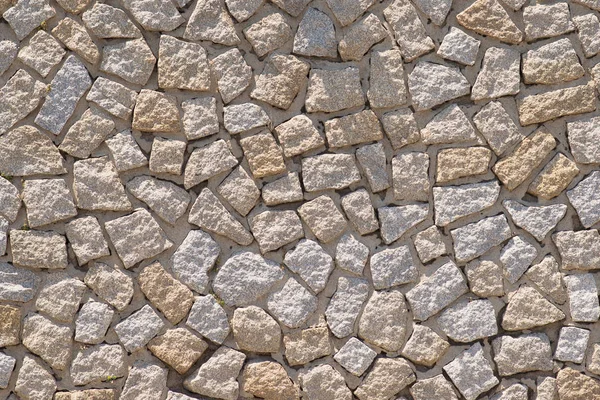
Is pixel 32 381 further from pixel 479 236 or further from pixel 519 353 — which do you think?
pixel 519 353

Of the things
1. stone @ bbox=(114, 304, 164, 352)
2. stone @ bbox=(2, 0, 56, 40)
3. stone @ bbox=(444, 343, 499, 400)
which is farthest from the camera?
stone @ bbox=(444, 343, 499, 400)

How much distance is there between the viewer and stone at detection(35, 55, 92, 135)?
12.9ft

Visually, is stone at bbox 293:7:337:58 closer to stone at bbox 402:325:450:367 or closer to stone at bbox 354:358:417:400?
stone at bbox 402:325:450:367

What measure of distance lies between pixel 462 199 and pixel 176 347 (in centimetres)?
164

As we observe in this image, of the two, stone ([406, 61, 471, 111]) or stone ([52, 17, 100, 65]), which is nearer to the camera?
stone ([52, 17, 100, 65])

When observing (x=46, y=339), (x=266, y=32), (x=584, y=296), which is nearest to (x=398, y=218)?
(x=584, y=296)

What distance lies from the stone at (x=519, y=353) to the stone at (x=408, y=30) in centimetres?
154

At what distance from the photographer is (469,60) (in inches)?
159

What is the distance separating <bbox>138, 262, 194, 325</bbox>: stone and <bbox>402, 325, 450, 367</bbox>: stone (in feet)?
3.86

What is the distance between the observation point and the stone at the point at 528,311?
13.4ft

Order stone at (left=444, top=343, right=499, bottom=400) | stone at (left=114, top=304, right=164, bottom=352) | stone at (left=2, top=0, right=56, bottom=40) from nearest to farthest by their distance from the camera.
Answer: stone at (left=2, top=0, right=56, bottom=40) → stone at (left=114, top=304, right=164, bottom=352) → stone at (left=444, top=343, right=499, bottom=400)

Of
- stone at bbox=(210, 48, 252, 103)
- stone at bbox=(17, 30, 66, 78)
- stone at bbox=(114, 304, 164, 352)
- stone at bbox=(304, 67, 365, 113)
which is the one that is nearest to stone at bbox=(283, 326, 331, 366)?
stone at bbox=(114, 304, 164, 352)

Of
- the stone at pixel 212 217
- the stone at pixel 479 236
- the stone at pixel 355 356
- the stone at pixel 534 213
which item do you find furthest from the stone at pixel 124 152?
the stone at pixel 534 213

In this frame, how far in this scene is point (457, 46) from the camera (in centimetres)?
401
